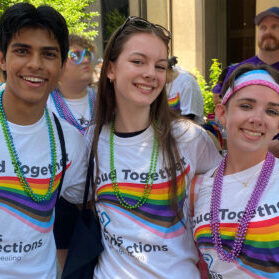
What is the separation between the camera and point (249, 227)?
179cm

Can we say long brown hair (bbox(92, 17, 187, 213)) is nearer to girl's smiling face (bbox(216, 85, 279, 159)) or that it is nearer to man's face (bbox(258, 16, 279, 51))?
girl's smiling face (bbox(216, 85, 279, 159))

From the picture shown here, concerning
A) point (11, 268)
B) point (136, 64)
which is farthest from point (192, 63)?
point (11, 268)

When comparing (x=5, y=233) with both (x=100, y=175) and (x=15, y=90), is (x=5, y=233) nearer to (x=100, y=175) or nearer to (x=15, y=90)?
(x=100, y=175)

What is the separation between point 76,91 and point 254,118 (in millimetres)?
2491

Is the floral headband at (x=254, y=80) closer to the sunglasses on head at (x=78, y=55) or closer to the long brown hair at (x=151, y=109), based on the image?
the long brown hair at (x=151, y=109)

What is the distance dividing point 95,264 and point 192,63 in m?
9.11

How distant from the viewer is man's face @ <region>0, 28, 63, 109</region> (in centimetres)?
198

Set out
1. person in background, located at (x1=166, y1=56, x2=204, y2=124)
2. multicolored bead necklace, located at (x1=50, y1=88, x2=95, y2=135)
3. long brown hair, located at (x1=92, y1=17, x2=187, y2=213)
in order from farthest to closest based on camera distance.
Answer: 1. person in background, located at (x1=166, y1=56, x2=204, y2=124)
2. multicolored bead necklace, located at (x1=50, y1=88, x2=95, y2=135)
3. long brown hair, located at (x1=92, y1=17, x2=187, y2=213)

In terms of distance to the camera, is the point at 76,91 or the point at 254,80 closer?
the point at 254,80

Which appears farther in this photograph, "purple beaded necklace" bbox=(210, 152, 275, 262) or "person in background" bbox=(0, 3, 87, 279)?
"person in background" bbox=(0, 3, 87, 279)

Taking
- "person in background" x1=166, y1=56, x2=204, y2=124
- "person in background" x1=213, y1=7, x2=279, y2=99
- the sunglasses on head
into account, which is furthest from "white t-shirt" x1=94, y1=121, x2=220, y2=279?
"person in background" x1=166, y1=56, x2=204, y2=124

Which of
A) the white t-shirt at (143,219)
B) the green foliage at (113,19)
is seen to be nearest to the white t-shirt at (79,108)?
the white t-shirt at (143,219)

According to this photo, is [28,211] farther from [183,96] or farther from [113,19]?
[113,19]

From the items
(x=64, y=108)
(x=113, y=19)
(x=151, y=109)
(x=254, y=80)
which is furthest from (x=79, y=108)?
(x=113, y=19)
